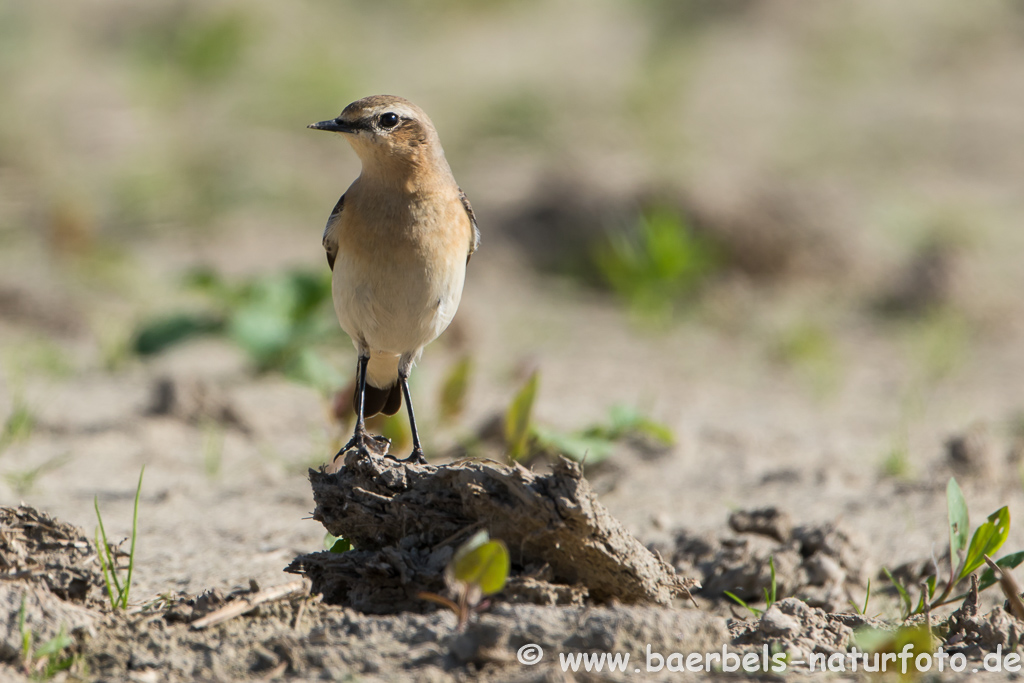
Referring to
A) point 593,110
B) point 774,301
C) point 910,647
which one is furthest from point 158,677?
point 593,110

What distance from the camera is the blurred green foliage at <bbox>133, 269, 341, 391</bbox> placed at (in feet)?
23.1

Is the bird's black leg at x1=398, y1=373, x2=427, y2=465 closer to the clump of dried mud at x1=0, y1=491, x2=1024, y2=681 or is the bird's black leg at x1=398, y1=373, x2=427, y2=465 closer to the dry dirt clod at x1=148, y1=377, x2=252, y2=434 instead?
the clump of dried mud at x1=0, y1=491, x2=1024, y2=681

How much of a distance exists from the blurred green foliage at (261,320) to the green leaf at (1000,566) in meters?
4.34

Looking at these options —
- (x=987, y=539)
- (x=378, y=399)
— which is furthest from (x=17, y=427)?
(x=987, y=539)

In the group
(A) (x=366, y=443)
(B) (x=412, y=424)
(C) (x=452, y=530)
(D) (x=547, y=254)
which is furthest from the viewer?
(D) (x=547, y=254)

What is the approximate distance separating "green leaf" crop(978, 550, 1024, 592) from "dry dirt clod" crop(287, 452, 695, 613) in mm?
1084

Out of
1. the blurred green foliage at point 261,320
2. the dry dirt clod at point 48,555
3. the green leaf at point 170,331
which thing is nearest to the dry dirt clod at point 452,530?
the dry dirt clod at point 48,555

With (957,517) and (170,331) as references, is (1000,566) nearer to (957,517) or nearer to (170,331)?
(957,517)

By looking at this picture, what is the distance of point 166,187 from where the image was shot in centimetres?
1109

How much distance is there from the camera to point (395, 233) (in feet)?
14.6

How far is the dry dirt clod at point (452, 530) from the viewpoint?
10.8 ft

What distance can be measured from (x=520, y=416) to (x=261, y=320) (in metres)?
2.80

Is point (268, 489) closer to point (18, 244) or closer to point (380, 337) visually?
point (380, 337)

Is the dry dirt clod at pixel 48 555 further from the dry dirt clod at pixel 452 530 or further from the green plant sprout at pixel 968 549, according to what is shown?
the green plant sprout at pixel 968 549
